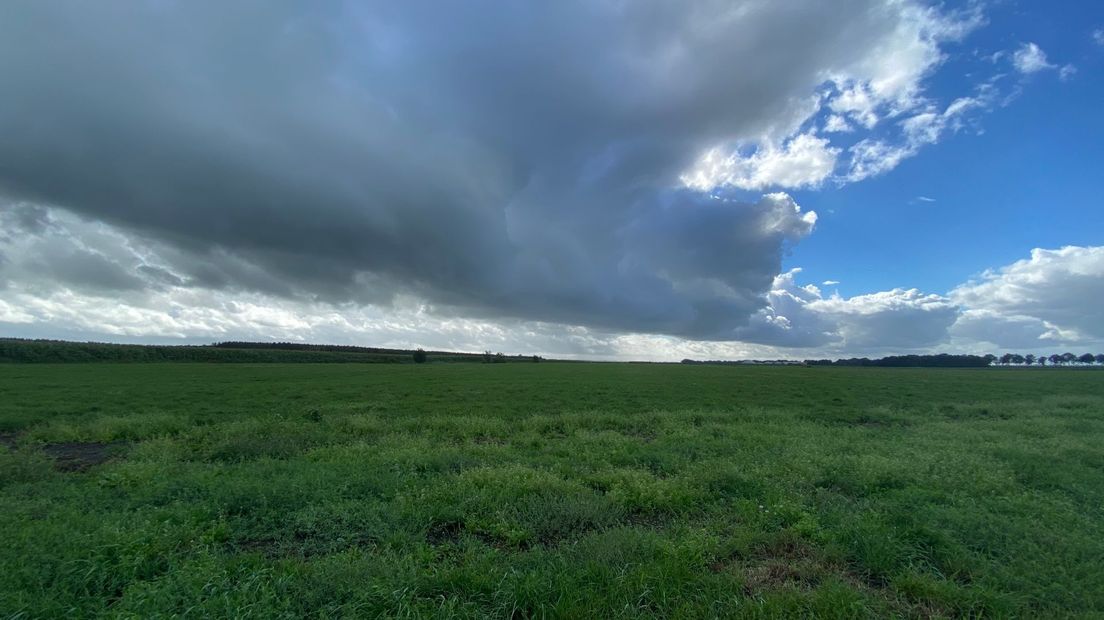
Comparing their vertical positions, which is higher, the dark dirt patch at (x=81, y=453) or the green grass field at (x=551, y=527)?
the green grass field at (x=551, y=527)

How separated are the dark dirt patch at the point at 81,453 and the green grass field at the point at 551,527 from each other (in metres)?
0.12

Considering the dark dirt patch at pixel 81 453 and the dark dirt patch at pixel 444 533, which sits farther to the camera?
the dark dirt patch at pixel 81 453

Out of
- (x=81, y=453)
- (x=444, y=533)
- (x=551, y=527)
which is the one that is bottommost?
(x=81, y=453)

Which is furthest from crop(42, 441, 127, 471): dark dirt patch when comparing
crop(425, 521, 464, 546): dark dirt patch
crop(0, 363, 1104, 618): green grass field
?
crop(425, 521, 464, 546): dark dirt patch

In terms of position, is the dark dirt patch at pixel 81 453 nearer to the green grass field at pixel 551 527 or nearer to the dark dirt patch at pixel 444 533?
→ the green grass field at pixel 551 527

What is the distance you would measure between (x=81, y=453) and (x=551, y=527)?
13387 millimetres

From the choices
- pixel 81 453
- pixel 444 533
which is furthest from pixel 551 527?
pixel 81 453

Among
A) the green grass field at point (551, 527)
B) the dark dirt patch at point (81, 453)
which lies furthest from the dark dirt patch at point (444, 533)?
the dark dirt patch at point (81, 453)

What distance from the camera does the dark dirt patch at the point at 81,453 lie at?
1148 centimetres

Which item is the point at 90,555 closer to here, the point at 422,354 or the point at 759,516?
the point at 759,516

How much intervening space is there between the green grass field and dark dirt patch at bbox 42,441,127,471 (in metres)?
0.12

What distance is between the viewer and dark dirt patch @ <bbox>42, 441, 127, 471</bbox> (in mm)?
11477

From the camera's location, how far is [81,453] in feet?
42.9

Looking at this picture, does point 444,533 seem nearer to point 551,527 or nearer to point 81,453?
point 551,527
